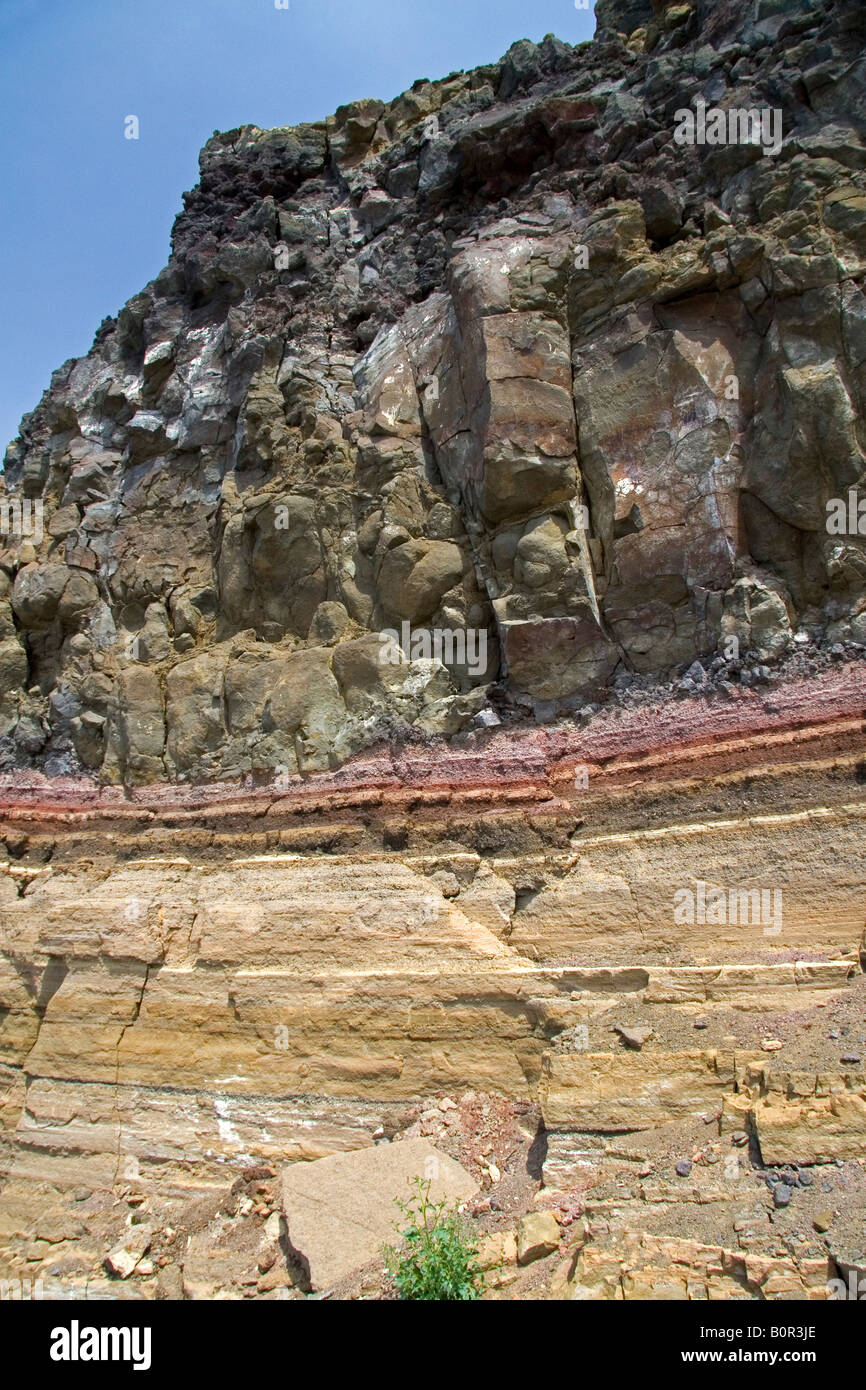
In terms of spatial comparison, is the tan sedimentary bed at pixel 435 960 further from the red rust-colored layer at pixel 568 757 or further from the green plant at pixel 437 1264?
the green plant at pixel 437 1264

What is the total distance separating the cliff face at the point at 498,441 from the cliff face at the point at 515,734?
7 cm

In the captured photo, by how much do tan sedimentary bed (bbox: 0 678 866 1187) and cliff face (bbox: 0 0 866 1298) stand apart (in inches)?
1.9

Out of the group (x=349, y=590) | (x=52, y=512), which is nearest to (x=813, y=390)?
(x=349, y=590)

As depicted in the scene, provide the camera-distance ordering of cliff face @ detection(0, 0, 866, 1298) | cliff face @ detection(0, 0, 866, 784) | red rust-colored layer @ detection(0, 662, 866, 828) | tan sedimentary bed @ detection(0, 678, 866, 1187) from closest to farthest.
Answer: cliff face @ detection(0, 0, 866, 1298) → tan sedimentary bed @ detection(0, 678, 866, 1187) → red rust-colored layer @ detection(0, 662, 866, 828) → cliff face @ detection(0, 0, 866, 784)

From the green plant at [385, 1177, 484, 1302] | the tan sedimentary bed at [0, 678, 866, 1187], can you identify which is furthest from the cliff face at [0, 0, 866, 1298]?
the green plant at [385, 1177, 484, 1302]

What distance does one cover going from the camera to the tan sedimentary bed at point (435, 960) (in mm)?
8797

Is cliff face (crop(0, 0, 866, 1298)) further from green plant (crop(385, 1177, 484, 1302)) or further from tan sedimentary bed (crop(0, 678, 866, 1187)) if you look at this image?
green plant (crop(385, 1177, 484, 1302))

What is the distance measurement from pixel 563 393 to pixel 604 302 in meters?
1.60

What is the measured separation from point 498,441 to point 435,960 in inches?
276

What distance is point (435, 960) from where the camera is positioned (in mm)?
10297

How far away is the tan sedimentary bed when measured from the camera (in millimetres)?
8797

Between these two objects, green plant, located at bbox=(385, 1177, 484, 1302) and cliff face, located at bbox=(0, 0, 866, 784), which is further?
cliff face, located at bbox=(0, 0, 866, 784)

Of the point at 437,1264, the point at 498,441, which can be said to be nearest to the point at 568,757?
the point at 498,441

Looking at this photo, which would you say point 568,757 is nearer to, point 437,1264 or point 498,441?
point 498,441
